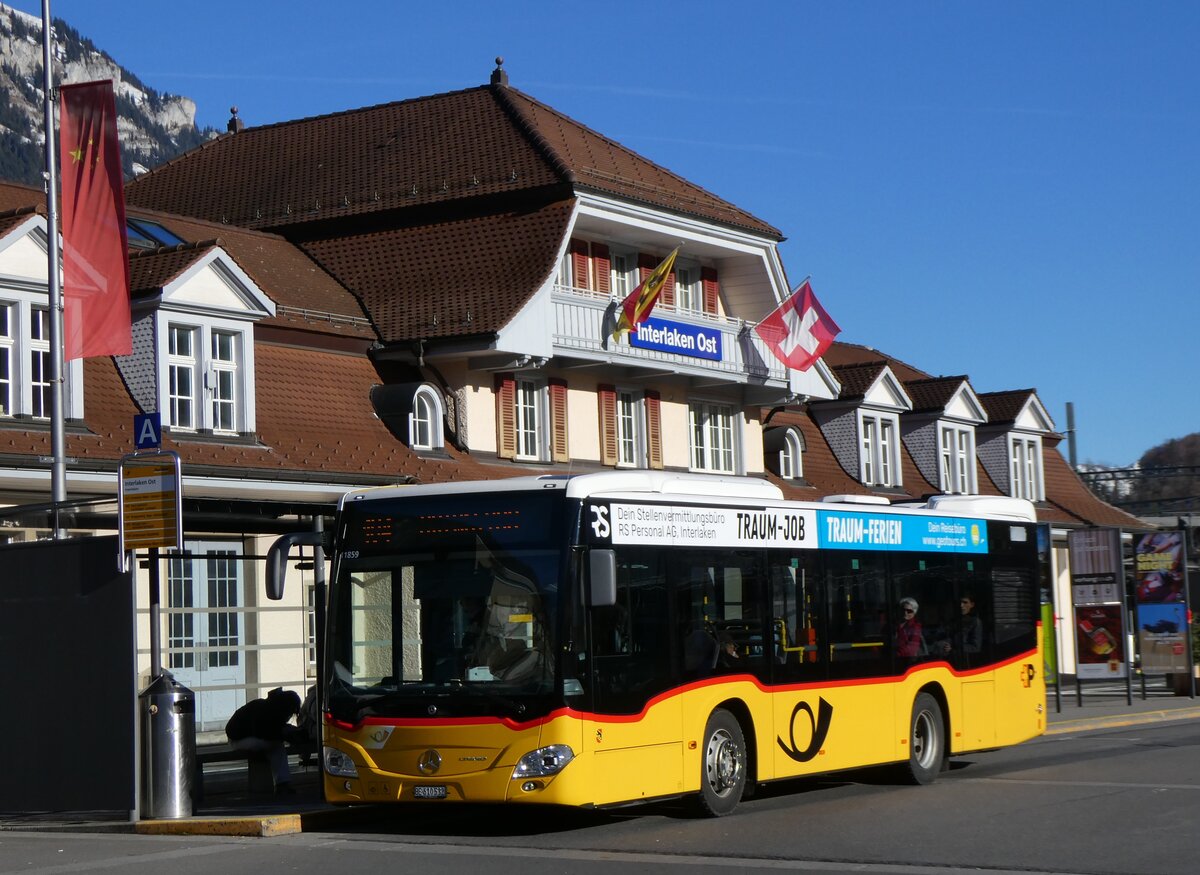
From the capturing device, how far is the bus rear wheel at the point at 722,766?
15.6m

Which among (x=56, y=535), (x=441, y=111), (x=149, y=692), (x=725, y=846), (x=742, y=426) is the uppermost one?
(x=441, y=111)

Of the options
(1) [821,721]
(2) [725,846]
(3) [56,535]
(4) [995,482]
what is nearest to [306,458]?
(3) [56,535]

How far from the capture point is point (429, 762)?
47.4ft

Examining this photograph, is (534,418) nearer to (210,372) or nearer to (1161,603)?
(210,372)

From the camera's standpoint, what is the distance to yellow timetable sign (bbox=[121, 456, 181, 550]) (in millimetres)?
16078

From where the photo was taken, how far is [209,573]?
28.5 meters

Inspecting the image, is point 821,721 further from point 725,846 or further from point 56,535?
point 56,535

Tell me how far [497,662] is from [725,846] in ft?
7.47

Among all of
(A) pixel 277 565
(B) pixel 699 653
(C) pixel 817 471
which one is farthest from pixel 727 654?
(C) pixel 817 471

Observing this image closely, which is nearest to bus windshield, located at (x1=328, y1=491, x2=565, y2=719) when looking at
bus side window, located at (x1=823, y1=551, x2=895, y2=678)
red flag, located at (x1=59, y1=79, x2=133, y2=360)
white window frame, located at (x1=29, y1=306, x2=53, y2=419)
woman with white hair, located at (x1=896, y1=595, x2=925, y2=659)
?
bus side window, located at (x1=823, y1=551, x2=895, y2=678)

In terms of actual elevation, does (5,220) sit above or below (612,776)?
above

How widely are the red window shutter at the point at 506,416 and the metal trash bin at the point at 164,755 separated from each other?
56.4 ft

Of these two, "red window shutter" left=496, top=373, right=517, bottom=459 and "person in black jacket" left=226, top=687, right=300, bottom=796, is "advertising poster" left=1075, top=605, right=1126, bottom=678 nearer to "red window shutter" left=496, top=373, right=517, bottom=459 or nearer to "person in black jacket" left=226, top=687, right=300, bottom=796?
"red window shutter" left=496, top=373, right=517, bottom=459

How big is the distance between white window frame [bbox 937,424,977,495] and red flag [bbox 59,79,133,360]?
105 ft
